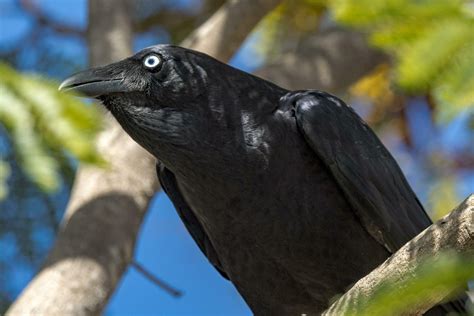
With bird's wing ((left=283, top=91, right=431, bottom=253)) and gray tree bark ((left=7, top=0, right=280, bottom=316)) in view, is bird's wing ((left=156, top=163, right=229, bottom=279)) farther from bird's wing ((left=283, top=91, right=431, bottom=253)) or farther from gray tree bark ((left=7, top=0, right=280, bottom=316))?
bird's wing ((left=283, top=91, right=431, bottom=253))

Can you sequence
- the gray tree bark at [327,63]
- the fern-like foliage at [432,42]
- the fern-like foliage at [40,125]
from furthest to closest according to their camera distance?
the gray tree bark at [327,63] < the fern-like foliage at [40,125] < the fern-like foliage at [432,42]

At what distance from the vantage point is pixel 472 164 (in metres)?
5.41

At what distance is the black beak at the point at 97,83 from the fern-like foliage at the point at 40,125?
1.62 m

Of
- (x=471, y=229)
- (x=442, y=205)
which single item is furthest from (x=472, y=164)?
(x=471, y=229)

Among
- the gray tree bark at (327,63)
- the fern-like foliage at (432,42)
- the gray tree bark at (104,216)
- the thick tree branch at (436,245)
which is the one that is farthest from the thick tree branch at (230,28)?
the fern-like foliage at (432,42)

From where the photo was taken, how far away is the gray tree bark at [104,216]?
426cm

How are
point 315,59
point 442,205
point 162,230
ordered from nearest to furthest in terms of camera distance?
point 442,205 → point 315,59 → point 162,230

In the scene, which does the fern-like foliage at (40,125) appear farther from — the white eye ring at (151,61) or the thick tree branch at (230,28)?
the thick tree branch at (230,28)

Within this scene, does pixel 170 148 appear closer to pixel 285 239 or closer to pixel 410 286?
pixel 285 239

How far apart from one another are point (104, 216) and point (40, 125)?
2.57m

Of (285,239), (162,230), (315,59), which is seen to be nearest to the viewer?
(285,239)

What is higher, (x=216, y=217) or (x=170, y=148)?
(x=170, y=148)

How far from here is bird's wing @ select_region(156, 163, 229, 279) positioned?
4.30 m

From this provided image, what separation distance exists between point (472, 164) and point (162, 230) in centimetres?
355
